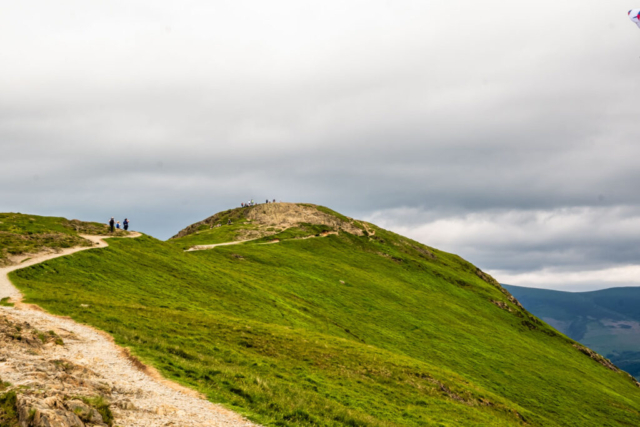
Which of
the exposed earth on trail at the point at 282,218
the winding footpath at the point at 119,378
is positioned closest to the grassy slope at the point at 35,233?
the winding footpath at the point at 119,378

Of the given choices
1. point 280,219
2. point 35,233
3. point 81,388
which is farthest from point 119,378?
point 280,219

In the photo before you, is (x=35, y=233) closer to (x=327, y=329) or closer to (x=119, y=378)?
(x=327, y=329)

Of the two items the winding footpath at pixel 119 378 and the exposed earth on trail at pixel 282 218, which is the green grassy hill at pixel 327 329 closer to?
the exposed earth on trail at pixel 282 218

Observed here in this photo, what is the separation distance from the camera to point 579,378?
85812 mm

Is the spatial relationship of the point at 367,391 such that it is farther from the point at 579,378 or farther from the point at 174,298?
the point at 579,378

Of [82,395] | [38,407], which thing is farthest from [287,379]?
[38,407]

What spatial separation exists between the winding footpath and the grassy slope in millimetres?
31159

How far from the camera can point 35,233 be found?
207 feet

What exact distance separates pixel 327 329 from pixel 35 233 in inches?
1775

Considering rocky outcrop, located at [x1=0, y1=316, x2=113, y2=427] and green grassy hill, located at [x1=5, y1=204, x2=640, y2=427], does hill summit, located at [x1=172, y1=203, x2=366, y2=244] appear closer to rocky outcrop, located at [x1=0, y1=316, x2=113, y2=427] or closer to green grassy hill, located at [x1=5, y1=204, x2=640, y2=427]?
green grassy hill, located at [x1=5, y1=204, x2=640, y2=427]

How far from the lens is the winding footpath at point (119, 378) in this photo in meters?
17.8

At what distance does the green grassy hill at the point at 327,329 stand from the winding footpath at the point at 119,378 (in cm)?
138

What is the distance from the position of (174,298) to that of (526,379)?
59678 millimetres

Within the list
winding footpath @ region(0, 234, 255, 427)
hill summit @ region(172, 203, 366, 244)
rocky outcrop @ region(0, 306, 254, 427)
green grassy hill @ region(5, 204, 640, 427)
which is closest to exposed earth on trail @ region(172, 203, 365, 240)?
hill summit @ region(172, 203, 366, 244)
